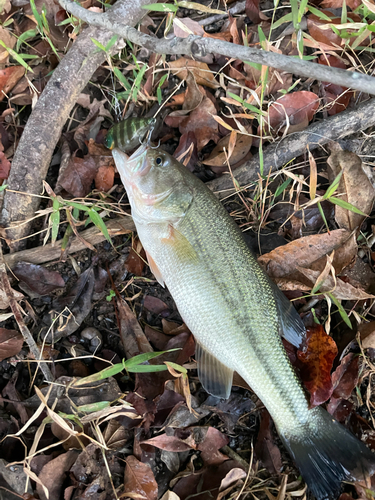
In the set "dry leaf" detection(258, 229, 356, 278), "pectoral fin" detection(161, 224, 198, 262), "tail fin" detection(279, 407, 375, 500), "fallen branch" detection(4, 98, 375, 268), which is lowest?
"tail fin" detection(279, 407, 375, 500)

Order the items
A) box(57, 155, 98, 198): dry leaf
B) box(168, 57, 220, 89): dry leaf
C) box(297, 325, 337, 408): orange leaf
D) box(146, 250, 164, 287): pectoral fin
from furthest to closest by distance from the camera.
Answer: box(168, 57, 220, 89): dry leaf < box(57, 155, 98, 198): dry leaf < box(146, 250, 164, 287): pectoral fin < box(297, 325, 337, 408): orange leaf

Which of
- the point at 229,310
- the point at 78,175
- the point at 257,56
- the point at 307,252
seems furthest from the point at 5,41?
the point at 307,252

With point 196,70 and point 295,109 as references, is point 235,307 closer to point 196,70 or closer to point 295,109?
point 295,109

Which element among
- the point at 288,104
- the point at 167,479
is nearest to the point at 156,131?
the point at 288,104

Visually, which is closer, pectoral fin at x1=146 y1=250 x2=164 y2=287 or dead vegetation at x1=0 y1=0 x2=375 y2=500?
dead vegetation at x1=0 y1=0 x2=375 y2=500

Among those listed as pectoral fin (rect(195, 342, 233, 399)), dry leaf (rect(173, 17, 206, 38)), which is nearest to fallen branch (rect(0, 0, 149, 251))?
dry leaf (rect(173, 17, 206, 38))

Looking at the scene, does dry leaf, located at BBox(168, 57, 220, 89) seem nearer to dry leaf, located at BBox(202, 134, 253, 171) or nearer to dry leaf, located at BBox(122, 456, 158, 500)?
dry leaf, located at BBox(202, 134, 253, 171)

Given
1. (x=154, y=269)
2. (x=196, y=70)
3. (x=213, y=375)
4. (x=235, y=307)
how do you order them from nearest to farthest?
1. (x=235, y=307)
2. (x=213, y=375)
3. (x=154, y=269)
4. (x=196, y=70)
